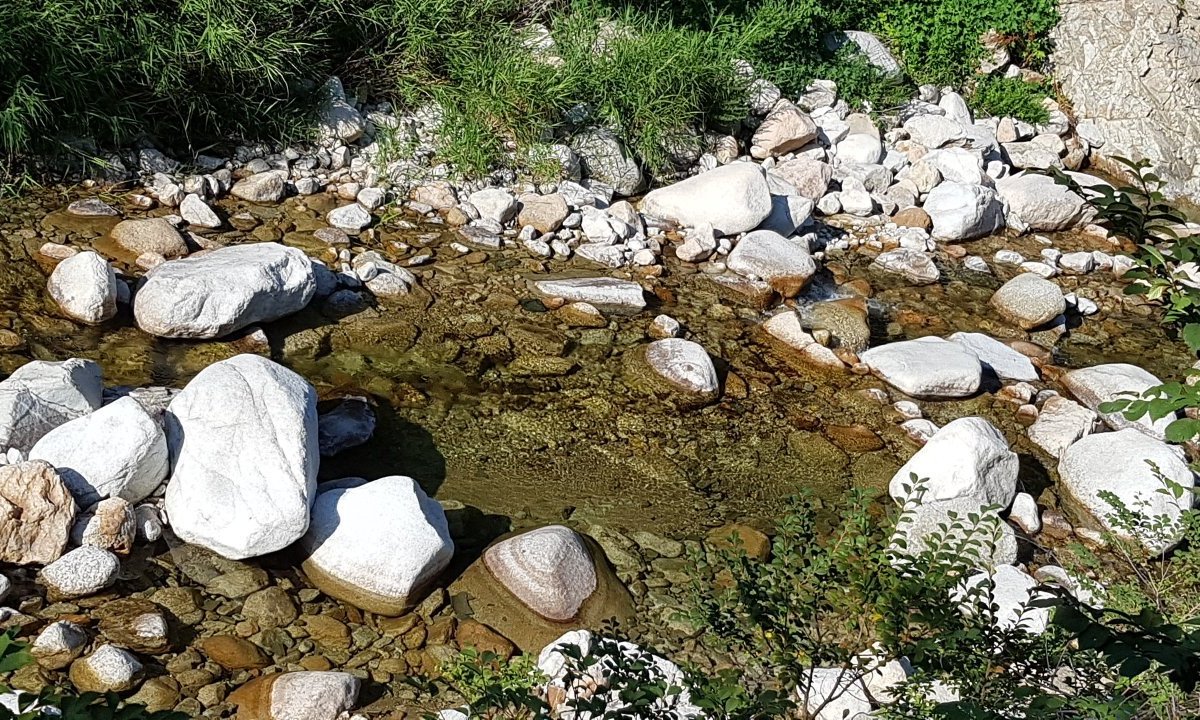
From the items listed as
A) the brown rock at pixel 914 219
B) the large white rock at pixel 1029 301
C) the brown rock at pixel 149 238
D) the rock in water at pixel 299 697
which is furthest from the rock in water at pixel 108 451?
the brown rock at pixel 914 219

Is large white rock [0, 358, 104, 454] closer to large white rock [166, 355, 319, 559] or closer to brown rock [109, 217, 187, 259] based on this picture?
large white rock [166, 355, 319, 559]

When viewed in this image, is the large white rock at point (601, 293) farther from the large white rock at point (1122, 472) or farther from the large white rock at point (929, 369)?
the large white rock at point (1122, 472)

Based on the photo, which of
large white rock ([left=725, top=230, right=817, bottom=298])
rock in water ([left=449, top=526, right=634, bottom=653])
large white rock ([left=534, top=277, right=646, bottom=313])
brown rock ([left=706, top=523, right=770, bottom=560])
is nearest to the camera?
rock in water ([left=449, top=526, right=634, bottom=653])

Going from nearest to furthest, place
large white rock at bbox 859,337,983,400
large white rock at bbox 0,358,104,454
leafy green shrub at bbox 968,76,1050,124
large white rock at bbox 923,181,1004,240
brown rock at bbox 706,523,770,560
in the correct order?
large white rock at bbox 0,358,104,454 < brown rock at bbox 706,523,770,560 < large white rock at bbox 859,337,983,400 < large white rock at bbox 923,181,1004,240 < leafy green shrub at bbox 968,76,1050,124

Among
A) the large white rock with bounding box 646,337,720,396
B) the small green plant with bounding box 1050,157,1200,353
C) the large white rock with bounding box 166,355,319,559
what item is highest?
the small green plant with bounding box 1050,157,1200,353

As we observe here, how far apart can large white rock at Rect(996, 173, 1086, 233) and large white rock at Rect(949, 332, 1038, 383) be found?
224 cm

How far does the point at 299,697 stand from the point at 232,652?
0.39 m

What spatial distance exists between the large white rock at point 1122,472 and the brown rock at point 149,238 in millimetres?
4760

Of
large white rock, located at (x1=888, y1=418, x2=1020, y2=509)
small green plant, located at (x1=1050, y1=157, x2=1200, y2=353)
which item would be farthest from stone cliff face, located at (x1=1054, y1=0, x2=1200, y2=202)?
small green plant, located at (x1=1050, y1=157, x2=1200, y2=353)

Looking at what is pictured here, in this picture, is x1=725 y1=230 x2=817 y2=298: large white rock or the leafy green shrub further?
the leafy green shrub

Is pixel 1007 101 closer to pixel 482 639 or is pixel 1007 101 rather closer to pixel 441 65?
pixel 441 65

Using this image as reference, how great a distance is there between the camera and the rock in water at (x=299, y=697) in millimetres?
3365

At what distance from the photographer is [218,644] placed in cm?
366

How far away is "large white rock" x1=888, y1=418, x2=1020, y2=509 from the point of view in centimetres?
475
